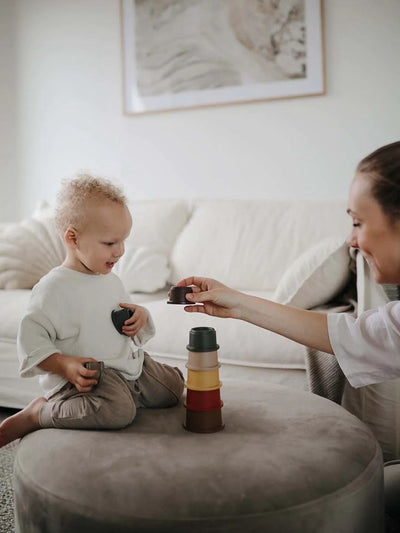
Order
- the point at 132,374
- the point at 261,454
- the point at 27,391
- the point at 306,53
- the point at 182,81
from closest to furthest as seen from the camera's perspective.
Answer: the point at 261,454 < the point at 132,374 < the point at 27,391 < the point at 306,53 < the point at 182,81

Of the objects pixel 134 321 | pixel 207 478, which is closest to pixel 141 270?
pixel 134 321

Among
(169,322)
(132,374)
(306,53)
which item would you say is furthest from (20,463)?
(306,53)

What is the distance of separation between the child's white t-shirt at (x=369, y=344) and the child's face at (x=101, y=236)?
564 mm

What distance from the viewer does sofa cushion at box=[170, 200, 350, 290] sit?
107 inches

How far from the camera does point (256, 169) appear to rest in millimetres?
3291

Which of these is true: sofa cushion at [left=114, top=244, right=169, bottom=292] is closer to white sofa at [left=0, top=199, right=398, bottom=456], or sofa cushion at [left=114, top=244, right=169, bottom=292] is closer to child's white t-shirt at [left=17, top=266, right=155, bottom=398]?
white sofa at [left=0, top=199, right=398, bottom=456]

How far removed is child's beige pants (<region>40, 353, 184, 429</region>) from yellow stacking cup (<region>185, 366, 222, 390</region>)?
0.17 metres

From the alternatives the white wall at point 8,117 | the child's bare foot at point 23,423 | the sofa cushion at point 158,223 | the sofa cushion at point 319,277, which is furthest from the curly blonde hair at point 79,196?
the white wall at point 8,117

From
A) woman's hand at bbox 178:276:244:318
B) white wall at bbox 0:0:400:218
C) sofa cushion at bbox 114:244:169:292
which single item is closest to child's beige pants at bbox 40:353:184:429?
woman's hand at bbox 178:276:244:318

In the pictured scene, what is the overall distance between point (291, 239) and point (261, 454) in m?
1.77

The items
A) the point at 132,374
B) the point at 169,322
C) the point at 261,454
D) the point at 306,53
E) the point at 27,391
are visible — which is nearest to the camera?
the point at 261,454

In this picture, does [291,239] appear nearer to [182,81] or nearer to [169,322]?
[169,322]

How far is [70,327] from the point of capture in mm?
1399

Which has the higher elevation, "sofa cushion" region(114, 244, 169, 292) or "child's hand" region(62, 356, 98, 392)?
"sofa cushion" region(114, 244, 169, 292)
